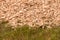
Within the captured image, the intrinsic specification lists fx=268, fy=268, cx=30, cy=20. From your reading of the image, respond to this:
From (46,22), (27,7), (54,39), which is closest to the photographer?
(54,39)

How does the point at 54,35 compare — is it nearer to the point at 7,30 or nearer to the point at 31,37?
the point at 31,37

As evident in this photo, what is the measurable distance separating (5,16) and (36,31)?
Answer: 3.88 feet

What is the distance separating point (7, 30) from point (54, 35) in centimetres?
134

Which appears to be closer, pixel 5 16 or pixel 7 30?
pixel 7 30

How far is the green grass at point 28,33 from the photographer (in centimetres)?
733

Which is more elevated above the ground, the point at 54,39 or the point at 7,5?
the point at 7,5

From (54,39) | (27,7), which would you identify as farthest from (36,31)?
(27,7)

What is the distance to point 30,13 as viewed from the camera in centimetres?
812

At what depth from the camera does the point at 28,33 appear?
7.48m

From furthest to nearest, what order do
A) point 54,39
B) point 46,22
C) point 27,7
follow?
point 27,7 → point 46,22 → point 54,39

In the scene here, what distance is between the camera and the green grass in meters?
7.33

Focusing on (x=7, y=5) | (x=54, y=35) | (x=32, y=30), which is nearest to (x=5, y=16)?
(x=7, y=5)

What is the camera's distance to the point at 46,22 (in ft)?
25.7

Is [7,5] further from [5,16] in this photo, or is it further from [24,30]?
[24,30]
